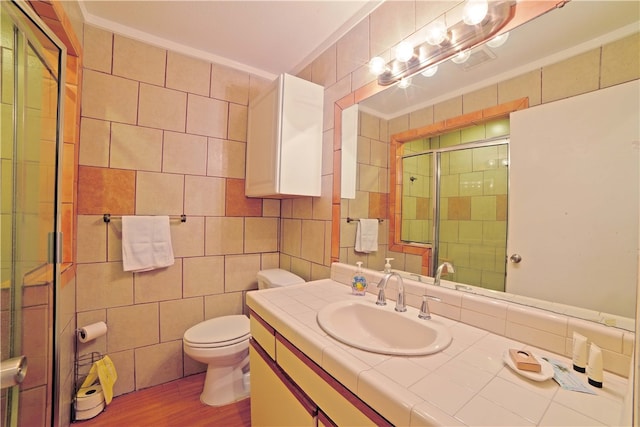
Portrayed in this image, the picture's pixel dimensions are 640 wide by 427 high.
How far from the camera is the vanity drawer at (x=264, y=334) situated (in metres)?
1.06

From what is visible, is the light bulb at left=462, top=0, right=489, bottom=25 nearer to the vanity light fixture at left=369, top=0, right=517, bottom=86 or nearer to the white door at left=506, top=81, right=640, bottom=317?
the vanity light fixture at left=369, top=0, right=517, bottom=86

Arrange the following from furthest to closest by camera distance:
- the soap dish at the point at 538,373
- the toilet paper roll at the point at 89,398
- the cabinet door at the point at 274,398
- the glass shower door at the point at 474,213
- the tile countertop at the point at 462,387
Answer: the toilet paper roll at the point at 89,398 < the glass shower door at the point at 474,213 < the cabinet door at the point at 274,398 < the soap dish at the point at 538,373 < the tile countertop at the point at 462,387

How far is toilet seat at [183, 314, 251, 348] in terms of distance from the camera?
5.03 ft

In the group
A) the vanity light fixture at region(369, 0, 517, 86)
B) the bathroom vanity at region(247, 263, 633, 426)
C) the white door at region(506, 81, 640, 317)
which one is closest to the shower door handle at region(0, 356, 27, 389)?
the bathroom vanity at region(247, 263, 633, 426)

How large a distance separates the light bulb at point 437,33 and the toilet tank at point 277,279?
153 centimetres

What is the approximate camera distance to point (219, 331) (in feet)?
5.49

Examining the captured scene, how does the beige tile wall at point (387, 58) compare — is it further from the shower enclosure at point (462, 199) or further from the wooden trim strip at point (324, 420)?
the wooden trim strip at point (324, 420)

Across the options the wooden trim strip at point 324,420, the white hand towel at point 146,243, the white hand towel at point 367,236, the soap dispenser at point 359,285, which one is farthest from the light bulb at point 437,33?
the white hand towel at point 146,243

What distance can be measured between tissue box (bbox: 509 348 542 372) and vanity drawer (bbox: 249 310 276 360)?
31.7 inches

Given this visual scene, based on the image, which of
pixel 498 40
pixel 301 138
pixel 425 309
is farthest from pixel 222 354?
pixel 498 40

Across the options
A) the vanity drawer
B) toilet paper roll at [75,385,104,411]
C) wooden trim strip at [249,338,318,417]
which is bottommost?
toilet paper roll at [75,385,104,411]

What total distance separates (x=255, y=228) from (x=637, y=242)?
2.01 m

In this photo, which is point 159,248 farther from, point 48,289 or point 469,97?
point 469,97

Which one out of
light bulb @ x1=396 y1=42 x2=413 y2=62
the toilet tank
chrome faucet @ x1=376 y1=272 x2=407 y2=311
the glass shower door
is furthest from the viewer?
the toilet tank
